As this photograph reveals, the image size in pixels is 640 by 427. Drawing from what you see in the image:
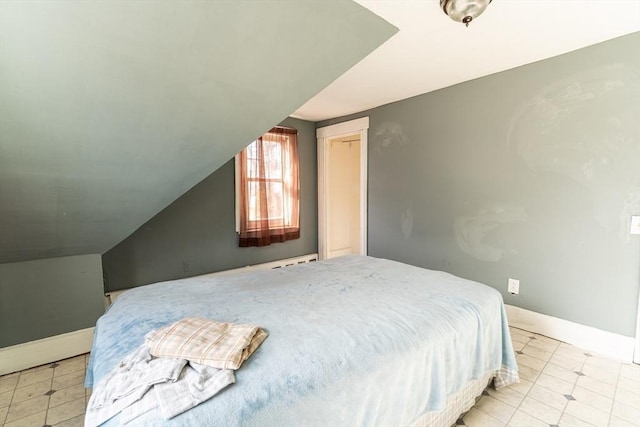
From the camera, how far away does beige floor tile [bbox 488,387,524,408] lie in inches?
65.8

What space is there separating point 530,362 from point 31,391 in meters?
3.37

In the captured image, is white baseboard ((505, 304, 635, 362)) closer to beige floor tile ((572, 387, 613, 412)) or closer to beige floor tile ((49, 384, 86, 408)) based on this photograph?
beige floor tile ((572, 387, 613, 412))

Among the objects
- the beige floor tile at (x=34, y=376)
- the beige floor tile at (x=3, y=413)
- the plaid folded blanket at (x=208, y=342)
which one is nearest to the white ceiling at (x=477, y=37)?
the plaid folded blanket at (x=208, y=342)

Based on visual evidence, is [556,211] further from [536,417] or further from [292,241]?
[292,241]

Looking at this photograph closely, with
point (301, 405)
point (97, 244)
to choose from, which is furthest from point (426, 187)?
point (97, 244)

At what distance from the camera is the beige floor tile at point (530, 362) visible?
79.5 inches

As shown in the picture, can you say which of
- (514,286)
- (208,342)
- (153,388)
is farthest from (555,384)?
(153,388)

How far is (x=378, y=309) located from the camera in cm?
145

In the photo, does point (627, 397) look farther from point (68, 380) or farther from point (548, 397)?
point (68, 380)

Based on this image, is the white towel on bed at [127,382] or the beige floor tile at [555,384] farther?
the beige floor tile at [555,384]

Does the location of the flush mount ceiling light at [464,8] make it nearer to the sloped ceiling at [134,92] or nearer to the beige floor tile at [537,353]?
the sloped ceiling at [134,92]

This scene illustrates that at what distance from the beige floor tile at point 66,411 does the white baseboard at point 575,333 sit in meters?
3.28

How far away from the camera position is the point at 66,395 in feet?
5.85

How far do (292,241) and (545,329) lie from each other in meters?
2.96
